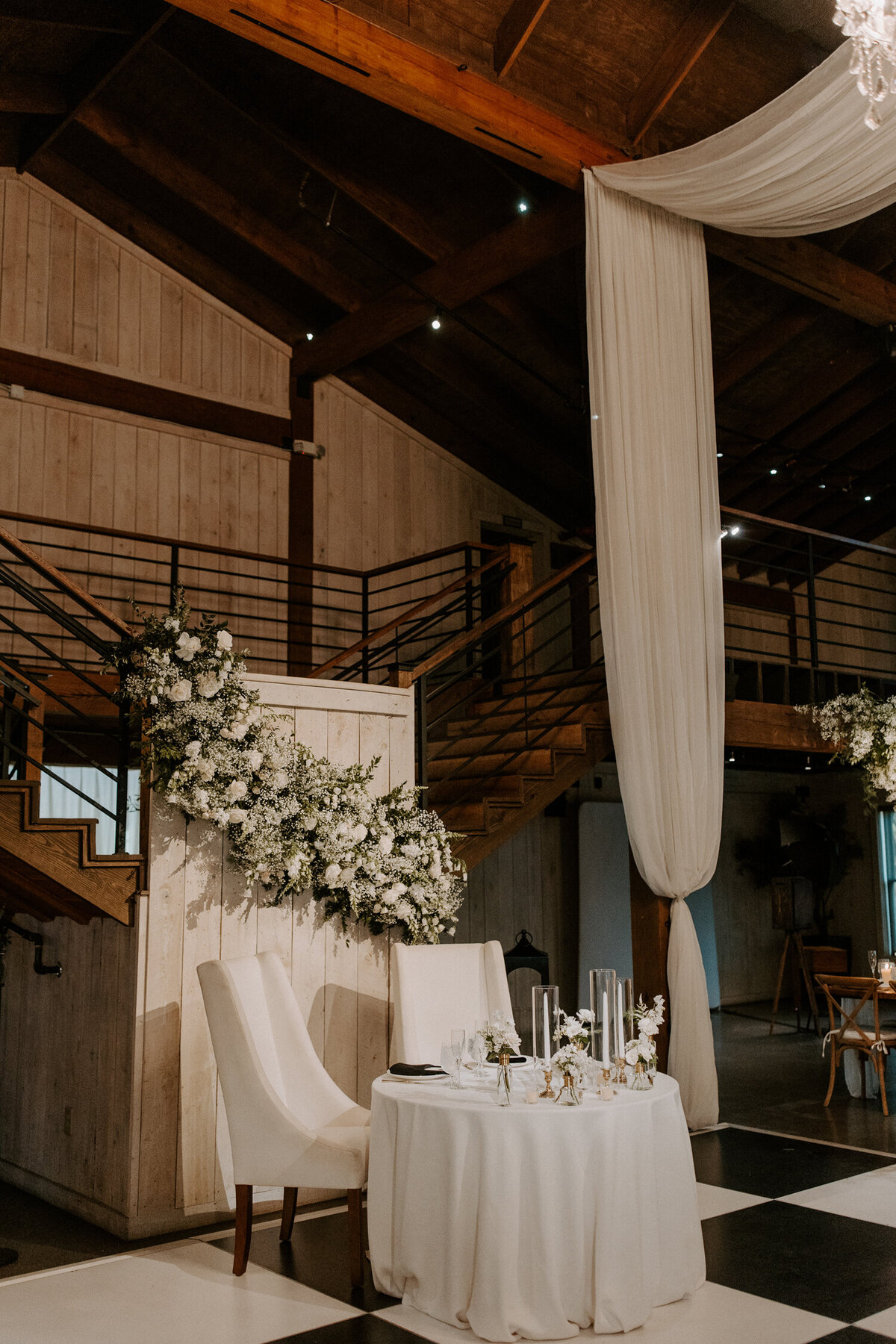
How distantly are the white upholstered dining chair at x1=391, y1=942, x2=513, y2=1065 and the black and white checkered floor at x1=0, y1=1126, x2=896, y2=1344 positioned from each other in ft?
2.60

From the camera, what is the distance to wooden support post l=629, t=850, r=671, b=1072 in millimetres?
6422

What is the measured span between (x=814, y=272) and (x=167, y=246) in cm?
495

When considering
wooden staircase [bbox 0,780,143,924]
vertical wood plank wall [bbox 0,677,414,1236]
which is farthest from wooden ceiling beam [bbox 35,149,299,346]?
wooden staircase [bbox 0,780,143,924]

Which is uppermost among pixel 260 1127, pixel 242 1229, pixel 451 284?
pixel 451 284

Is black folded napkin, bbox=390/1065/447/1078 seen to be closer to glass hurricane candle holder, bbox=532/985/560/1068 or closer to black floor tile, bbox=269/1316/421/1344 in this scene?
glass hurricane candle holder, bbox=532/985/560/1068

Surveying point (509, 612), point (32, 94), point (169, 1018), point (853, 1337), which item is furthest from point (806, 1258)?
point (32, 94)

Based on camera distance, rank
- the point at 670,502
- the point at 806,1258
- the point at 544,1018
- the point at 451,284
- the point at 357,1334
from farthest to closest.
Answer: the point at 451,284 → the point at 670,502 → the point at 806,1258 → the point at 544,1018 → the point at 357,1334

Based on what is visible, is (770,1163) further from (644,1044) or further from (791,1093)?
(644,1044)

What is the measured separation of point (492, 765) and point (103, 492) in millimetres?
3755

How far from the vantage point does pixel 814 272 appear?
796cm

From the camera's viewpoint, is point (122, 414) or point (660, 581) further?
point (122, 414)

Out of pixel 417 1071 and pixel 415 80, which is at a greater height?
pixel 415 80

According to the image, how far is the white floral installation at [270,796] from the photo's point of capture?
192 inches

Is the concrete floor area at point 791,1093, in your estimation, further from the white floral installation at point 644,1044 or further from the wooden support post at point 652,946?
the white floral installation at point 644,1044
